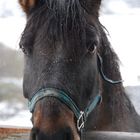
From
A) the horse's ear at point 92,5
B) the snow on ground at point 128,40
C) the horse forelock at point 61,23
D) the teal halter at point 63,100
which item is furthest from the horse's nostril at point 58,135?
the snow on ground at point 128,40

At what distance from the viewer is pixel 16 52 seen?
811cm

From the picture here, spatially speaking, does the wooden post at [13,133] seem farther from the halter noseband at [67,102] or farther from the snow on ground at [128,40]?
the snow on ground at [128,40]

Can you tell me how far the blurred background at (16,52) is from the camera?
8852mm

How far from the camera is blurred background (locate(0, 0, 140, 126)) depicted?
8852 millimetres

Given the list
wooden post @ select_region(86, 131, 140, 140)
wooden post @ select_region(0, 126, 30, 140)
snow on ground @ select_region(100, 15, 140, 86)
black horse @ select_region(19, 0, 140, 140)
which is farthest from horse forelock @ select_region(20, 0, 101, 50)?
snow on ground @ select_region(100, 15, 140, 86)

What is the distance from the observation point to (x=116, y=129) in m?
3.05

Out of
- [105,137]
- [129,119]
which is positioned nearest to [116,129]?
[129,119]

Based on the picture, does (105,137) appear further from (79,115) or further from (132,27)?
(132,27)

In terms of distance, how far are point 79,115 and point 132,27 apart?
41.4 ft

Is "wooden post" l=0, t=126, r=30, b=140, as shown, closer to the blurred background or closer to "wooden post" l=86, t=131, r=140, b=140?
"wooden post" l=86, t=131, r=140, b=140

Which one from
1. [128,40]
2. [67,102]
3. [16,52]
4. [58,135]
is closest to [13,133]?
[67,102]

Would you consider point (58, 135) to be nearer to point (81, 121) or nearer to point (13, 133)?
point (81, 121)

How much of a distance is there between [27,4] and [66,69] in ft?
1.93

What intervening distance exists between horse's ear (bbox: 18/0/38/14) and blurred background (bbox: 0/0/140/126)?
423 cm
